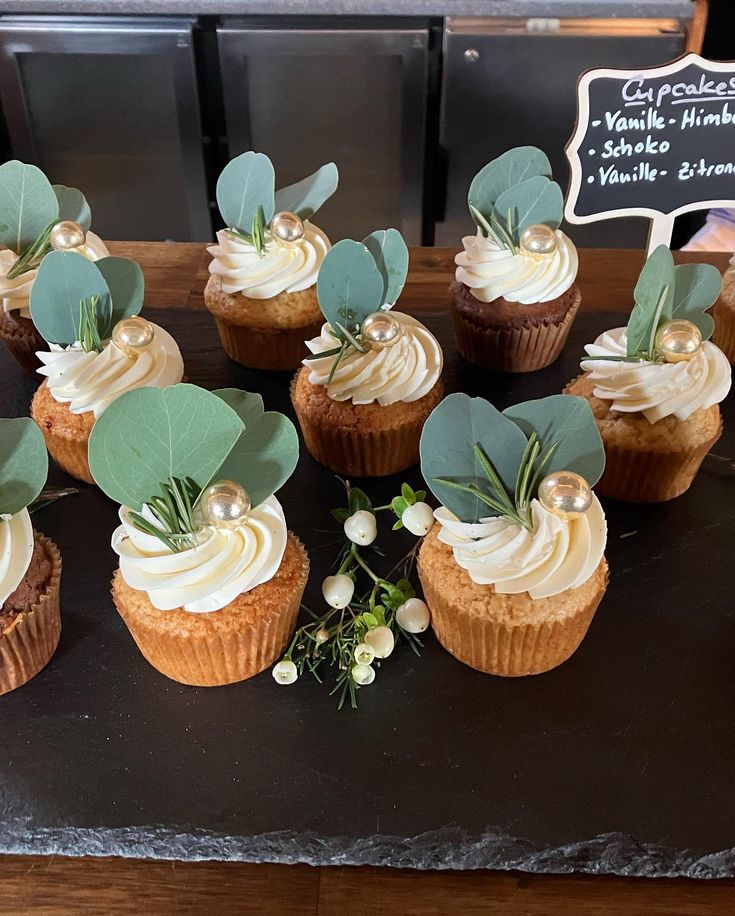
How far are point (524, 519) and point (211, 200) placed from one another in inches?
130

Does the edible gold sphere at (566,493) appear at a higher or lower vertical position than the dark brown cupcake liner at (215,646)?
higher

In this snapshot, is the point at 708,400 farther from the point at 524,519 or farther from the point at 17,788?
the point at 17,788

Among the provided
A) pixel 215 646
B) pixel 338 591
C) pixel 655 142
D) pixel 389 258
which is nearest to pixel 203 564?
pixel 215 646

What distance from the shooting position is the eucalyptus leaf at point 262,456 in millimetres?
1588

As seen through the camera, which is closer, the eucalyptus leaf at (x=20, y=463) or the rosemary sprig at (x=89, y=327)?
the eucalyptus leaf at (x=20, y=463)

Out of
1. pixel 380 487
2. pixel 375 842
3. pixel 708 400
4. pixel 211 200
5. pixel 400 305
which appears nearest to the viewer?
pixel 375 842

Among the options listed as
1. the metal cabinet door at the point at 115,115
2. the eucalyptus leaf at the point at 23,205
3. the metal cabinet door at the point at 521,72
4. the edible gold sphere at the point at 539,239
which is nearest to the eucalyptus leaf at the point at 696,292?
the edible gold sphere at the point at 539,239

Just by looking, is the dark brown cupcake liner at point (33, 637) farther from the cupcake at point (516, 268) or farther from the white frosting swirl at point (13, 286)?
the cupcake at point (516, 268)

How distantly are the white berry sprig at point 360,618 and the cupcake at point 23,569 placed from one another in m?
0.46

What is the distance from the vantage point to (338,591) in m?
1.75

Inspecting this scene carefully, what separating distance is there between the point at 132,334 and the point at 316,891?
3.94 ft

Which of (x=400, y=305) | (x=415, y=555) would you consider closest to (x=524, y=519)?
(x=415, y=555)

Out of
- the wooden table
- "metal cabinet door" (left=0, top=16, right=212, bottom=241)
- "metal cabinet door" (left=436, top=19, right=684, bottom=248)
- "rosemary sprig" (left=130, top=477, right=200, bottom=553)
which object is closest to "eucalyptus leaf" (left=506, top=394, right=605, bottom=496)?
"rosemary sprig" (left=130, top=477, right=200, bottom=553)

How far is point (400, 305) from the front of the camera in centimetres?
275
